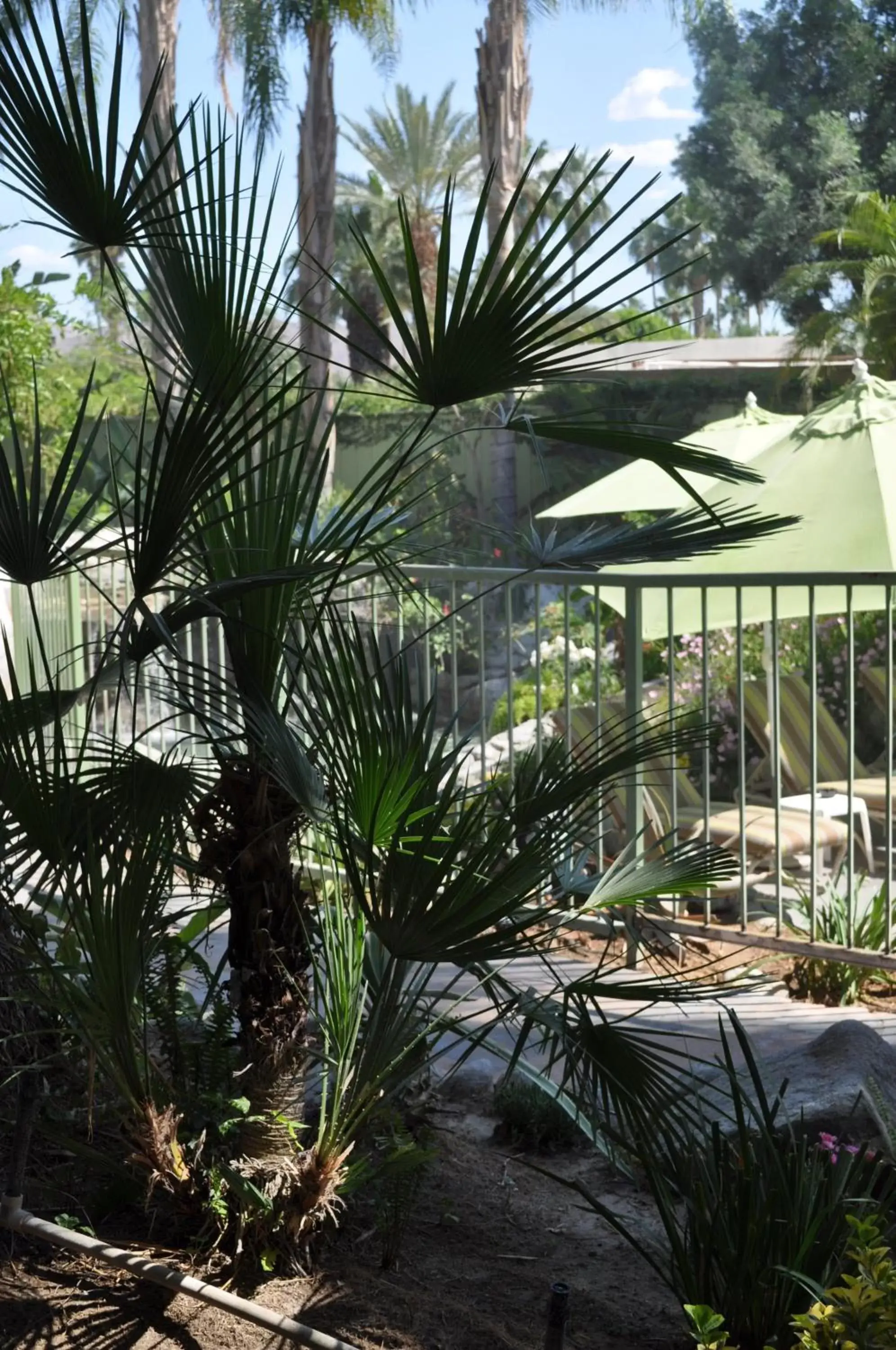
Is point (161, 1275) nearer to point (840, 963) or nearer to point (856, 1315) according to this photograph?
point (856, 1315)

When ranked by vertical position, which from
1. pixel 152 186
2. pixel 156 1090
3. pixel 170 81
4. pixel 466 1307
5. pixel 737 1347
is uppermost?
pixel 170 81

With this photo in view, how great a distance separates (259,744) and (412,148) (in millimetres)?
39876

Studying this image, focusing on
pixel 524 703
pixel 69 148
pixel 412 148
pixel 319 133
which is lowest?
pixel 524 703

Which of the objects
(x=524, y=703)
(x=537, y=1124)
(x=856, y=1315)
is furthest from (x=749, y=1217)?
(x=524, y=703)

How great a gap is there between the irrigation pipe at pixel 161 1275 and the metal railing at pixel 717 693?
905 millimetres

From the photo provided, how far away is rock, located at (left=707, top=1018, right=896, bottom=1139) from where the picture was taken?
2.93m

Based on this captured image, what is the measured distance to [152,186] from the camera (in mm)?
2438

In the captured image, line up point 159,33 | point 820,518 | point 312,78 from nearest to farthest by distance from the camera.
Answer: point 820,518 → point 312,78 → point 159,33

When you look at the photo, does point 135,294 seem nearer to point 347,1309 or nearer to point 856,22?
point 347,1309

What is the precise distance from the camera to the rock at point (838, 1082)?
9.60 feet

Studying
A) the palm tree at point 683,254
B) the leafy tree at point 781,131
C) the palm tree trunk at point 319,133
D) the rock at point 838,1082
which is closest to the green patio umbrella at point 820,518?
the rock at point 838,1082

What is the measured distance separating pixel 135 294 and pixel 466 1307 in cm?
188

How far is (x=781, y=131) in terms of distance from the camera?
36.6 m

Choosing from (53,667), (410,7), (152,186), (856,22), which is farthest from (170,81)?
(856,22)
